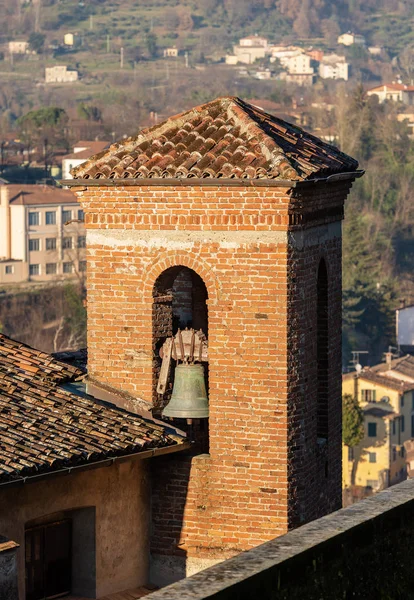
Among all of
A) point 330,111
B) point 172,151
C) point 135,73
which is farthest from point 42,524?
point 135,73

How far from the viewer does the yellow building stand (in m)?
58.9

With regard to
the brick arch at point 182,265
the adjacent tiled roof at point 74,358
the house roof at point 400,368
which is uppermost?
the brick arch at point 182,265

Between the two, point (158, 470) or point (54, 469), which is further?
point (158, 470)

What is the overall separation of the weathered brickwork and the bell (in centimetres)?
15

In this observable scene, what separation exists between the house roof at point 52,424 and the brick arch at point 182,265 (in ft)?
2.36

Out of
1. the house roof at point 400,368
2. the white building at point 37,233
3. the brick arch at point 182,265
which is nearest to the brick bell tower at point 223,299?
the brick arch at point 182,265

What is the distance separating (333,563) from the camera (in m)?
5.80

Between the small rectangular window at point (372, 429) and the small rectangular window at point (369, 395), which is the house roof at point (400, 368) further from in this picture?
the small rectangular window at point (372, 429)

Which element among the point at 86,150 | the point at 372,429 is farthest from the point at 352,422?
the point at 86,150

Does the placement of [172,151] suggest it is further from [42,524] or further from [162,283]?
[42,524]

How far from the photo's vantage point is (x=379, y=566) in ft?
20.1

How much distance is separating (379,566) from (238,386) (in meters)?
3.33

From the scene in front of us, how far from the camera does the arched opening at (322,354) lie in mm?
10250

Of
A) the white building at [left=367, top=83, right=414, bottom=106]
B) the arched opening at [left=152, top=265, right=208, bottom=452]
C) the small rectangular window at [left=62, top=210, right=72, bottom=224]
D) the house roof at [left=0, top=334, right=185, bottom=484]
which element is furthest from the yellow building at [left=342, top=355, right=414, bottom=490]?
the white building at [left=367, top=83, right=414, bottom=106]
